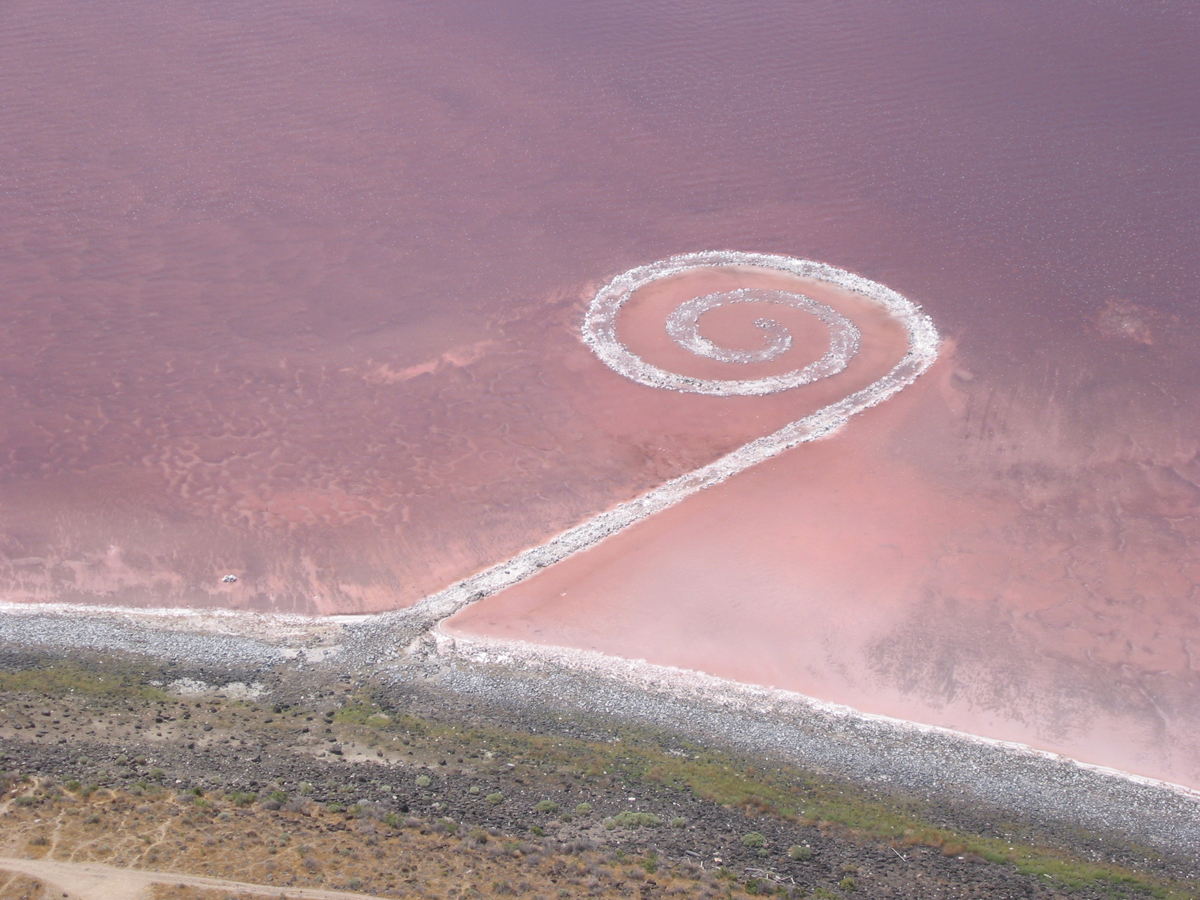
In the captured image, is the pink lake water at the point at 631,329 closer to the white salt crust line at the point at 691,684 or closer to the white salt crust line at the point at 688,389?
the white salt crust line at the point at 691,684

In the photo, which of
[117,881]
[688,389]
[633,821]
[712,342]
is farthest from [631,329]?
[117,881]

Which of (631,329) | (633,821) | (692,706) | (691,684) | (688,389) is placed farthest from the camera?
(631,329)

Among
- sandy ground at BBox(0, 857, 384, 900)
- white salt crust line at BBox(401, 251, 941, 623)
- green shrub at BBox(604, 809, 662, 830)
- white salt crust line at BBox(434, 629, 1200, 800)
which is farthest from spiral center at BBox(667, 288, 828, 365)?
sandy ground at BBox(0, 857, 384, 900)

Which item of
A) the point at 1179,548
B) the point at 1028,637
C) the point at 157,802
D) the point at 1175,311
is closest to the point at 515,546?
the point at 157,802

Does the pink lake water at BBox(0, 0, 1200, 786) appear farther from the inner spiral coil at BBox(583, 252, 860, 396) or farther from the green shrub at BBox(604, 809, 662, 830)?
the green shrub at BBox(604, 809, 662, 830)

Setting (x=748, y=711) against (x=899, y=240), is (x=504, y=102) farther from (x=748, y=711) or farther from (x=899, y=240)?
(x=748, y=711)

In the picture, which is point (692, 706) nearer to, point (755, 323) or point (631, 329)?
point (631, 329)
